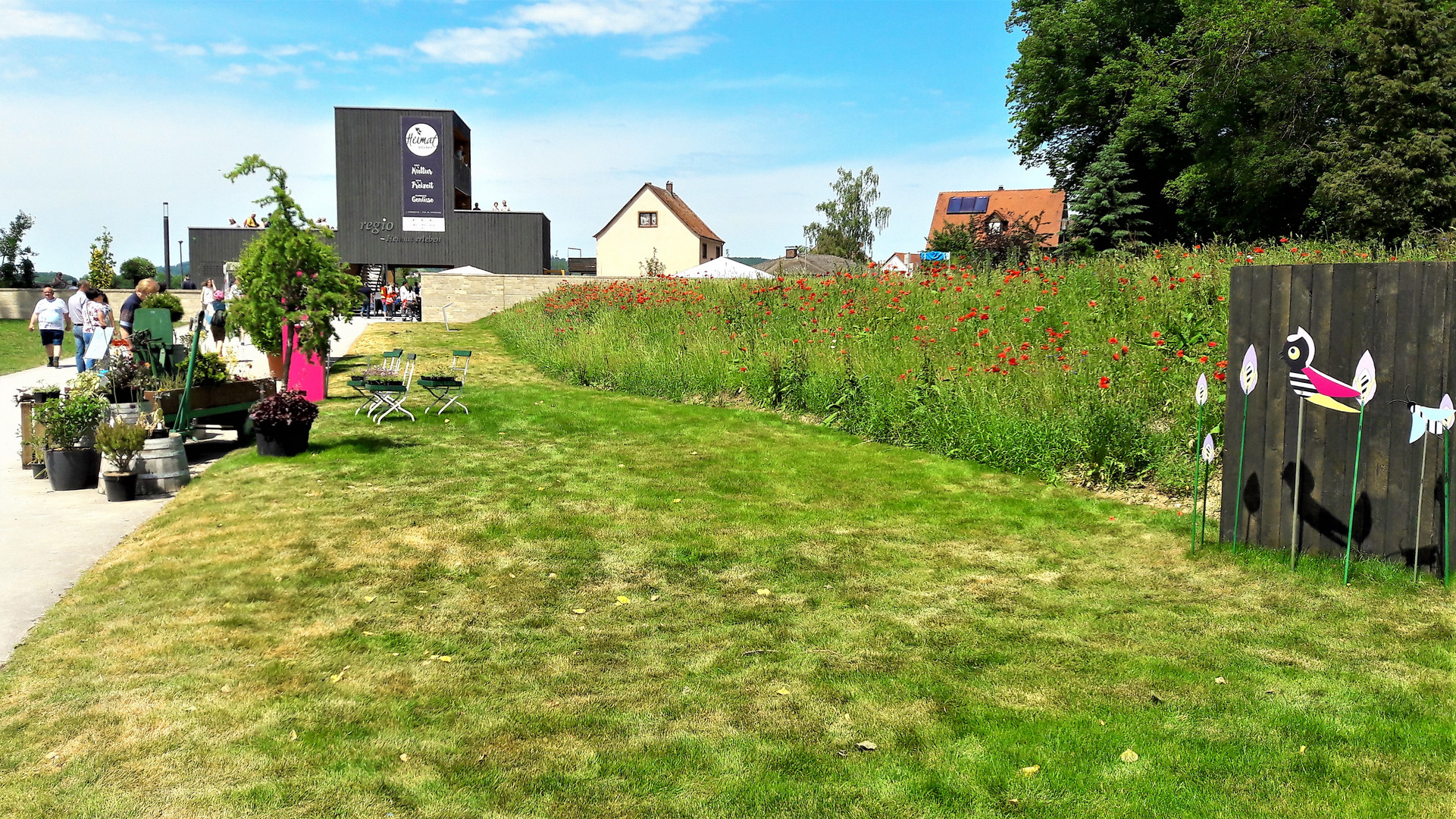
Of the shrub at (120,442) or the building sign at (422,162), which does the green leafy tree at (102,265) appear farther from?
the shrub at (120,442)

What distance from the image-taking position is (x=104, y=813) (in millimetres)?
3279

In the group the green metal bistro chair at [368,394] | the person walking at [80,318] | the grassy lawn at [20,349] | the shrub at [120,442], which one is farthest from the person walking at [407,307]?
the shrub at [120,442]

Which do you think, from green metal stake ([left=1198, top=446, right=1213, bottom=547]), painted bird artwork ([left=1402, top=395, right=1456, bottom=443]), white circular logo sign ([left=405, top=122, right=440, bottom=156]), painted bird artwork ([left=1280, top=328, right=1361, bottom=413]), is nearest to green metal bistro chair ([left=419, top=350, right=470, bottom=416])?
green metal stake ([left=1198, top=446, right=1213, bottom=547])

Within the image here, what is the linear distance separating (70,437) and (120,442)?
82cm

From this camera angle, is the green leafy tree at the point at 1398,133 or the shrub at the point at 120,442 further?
the green leafy tree at the point at 1398,133

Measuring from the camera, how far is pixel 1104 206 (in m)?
29.8

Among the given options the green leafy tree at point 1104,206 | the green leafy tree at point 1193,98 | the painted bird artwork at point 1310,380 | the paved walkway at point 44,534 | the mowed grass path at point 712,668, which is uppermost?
the green leafy tree at point 1193,98

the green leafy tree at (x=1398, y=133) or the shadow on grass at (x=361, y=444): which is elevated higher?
the green leafy tree at (x=1398, y=133)

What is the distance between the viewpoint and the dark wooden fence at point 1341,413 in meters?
5.54

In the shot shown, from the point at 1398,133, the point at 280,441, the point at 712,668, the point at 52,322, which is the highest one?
the point at 1398,133

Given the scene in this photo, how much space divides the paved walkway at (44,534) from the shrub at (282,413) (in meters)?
0.78

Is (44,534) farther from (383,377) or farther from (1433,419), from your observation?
(1433,419)

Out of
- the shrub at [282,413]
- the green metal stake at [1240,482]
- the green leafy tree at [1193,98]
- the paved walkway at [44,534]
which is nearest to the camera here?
the paved walkway at [44,534]

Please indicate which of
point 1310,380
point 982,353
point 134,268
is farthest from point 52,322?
point 134,268
